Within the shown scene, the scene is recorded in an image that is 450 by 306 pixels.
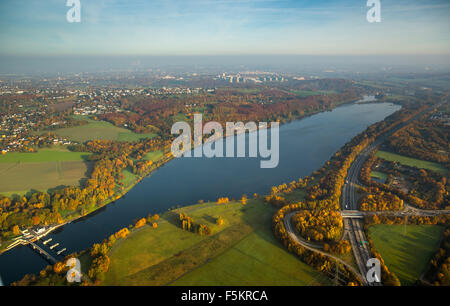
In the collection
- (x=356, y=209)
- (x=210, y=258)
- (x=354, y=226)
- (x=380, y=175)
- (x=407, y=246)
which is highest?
(x=380, y=175)

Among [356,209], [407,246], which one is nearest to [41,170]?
[356,209]

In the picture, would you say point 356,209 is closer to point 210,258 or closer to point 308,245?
point 308,245

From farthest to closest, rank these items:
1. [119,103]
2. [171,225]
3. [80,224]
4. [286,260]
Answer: [119,103] → [80,224] → [171,225] → [286,260]

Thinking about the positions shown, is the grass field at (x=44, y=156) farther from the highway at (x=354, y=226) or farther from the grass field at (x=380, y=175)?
the grass field at (x=380, y=175)

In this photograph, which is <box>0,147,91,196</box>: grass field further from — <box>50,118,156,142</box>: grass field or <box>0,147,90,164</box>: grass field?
<box>50,118,156,142</box>: grass field

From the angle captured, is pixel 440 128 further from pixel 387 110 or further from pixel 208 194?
pixel 208 194

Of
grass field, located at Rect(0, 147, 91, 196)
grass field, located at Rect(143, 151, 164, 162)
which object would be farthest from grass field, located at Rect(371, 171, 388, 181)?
grass field, located at Rect(0, 147, 91, 196)

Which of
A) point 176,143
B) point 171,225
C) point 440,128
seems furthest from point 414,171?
point 176,143
